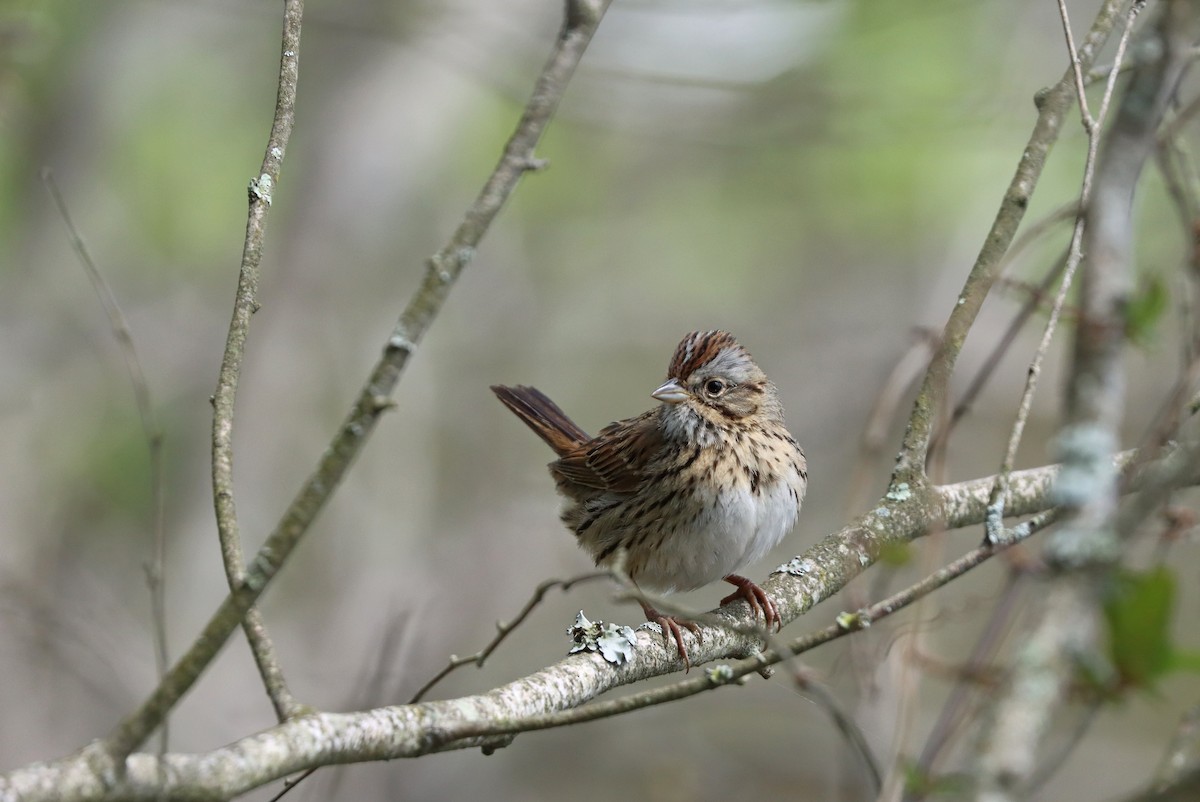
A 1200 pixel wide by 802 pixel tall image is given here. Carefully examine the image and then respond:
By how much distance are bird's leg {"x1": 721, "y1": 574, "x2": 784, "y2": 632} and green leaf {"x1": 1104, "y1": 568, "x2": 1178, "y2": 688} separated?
2135 mm

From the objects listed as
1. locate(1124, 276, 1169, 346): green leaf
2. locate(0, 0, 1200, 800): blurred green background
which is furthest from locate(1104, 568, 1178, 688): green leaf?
locate(0, 0, 1200, 800): blurred green background

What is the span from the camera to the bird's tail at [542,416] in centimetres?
524

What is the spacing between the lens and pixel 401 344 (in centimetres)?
171

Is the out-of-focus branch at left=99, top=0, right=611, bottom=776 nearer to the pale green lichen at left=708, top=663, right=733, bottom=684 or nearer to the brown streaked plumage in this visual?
the pale green lichen at left=708, top=663, right=733, bottom=684

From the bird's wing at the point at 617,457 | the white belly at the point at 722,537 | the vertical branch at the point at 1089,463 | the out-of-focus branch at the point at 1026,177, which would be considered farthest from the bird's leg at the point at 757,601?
the vertical branch at the point at 1089,463

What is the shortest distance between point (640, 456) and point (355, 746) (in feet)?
8.37

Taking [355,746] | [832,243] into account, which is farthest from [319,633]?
[355,746]

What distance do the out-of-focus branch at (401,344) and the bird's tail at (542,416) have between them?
343cm

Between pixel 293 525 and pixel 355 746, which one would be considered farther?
pixel 355 746

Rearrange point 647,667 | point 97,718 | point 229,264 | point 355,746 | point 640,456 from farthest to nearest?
point 229,264
point 97,718
point 640,456
point 647,667
point 355,746

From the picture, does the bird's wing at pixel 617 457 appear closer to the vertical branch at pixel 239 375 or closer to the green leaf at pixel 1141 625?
the vertical branch at pixel 239 375

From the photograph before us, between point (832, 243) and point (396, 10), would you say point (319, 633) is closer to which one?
point (396, 10)

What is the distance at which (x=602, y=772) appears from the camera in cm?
823

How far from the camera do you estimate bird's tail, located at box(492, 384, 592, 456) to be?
524cm
